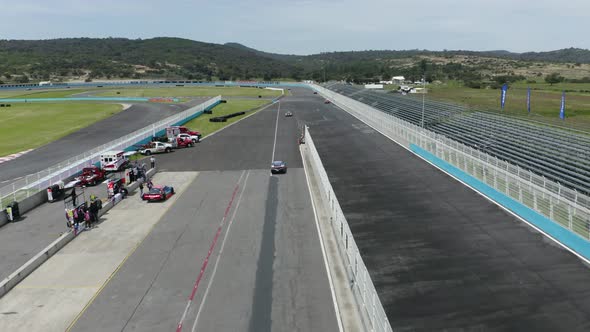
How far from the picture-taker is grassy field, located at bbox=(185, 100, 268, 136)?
236ft

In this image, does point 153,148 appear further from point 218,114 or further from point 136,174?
point 218,114

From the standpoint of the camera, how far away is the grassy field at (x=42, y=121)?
192 ft

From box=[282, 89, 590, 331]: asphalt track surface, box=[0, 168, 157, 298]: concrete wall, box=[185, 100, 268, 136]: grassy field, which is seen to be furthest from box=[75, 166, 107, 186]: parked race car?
box=[185, 100, 268, 136]: grassy field

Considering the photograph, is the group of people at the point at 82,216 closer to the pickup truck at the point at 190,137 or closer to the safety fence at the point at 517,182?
the safety fence at the point at 517,182

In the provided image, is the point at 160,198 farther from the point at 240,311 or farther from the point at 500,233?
the point at 500,233

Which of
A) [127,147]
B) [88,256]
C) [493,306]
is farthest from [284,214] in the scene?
[127,147]

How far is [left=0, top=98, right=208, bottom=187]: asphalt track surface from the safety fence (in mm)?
35104

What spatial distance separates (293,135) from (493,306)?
162 feet

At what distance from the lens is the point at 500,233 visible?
74.5 feet

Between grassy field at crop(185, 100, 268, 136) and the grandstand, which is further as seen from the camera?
grassy field at crop(185, 100, 268, 136)

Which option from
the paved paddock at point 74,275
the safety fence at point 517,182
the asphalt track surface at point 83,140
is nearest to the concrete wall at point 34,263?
the paved paddock at point 74,275

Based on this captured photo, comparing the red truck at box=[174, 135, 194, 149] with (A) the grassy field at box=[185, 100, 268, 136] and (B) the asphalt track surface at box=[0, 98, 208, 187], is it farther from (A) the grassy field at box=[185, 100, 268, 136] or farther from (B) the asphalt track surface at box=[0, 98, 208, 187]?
(A) the grassy field at box=[185, 100, 268, 136]

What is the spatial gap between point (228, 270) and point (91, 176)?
870 inches

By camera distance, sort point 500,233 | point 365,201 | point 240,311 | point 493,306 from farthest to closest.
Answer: point 365,201 → point 500,233 → point 240,311 → point 493,306
